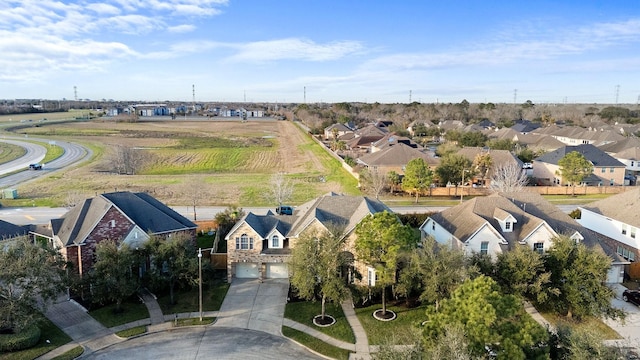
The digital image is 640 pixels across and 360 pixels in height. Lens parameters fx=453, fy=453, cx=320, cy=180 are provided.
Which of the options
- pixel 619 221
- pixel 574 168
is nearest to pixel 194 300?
pixel 619 221

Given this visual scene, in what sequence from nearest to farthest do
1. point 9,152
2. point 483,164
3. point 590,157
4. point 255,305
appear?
point 255,305, point 483,164, point 590,157, point 9,152

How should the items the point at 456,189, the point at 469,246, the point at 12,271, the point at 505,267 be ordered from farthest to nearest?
the point at 456,189 → the point at 469,246 → the point at 505,267 → the point at 12,271

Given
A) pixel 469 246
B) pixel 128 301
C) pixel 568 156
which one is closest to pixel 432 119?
pixel 568 156

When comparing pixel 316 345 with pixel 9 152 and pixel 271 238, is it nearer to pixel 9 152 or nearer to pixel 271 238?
pixel 271 238

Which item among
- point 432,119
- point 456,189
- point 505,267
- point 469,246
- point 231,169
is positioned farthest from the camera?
point 432,119

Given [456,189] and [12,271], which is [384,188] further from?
[12,271]

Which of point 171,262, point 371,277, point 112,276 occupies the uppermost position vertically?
point 171,262
